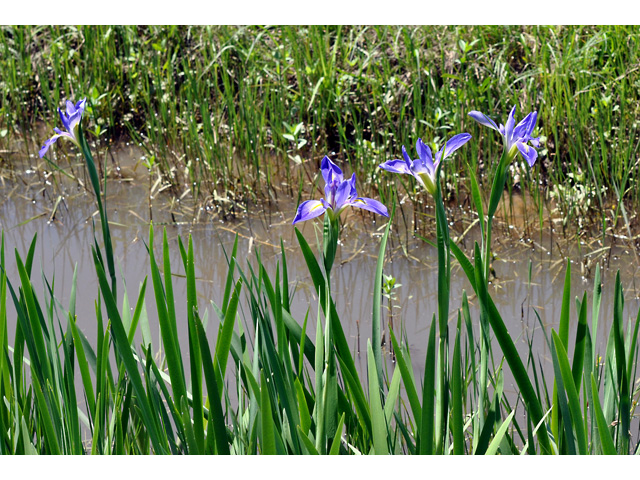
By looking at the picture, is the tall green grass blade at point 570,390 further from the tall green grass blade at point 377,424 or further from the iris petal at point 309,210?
the iris petal at point 309,210

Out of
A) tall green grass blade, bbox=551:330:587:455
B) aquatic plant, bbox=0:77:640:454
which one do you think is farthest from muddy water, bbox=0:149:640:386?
tall green grass blade, bbox=551:330:587:455

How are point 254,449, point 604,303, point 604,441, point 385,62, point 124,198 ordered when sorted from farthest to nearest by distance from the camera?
point 385,62 → point 124,198 → point 604,303 → point 254,449 → point 604,441

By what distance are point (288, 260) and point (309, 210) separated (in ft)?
5.61

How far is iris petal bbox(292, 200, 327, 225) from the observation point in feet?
2.98

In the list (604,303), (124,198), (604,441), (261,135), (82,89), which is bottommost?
(604,303)

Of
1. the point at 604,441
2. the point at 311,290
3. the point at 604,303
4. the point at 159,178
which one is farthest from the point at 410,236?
the point at 604,441

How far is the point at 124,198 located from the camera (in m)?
3.12

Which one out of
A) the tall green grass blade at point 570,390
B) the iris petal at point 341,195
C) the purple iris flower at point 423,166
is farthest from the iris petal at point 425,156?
the tall green grass blade at point 570,390

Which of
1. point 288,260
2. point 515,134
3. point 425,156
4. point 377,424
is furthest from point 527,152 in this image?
point 288,260

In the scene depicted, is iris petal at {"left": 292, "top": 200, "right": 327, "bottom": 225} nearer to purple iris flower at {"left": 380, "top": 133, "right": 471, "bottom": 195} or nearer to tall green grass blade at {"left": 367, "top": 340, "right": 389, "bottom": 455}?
purple iris flower at {"left": 380, "top": 133, "right": 471, "bottom": 195}

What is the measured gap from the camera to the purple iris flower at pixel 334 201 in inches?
35.8

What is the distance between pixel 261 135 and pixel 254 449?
231cm

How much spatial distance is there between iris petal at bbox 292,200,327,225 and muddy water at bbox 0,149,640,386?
3.84 ft

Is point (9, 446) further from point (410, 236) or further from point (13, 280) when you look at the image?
point (410, 236)
